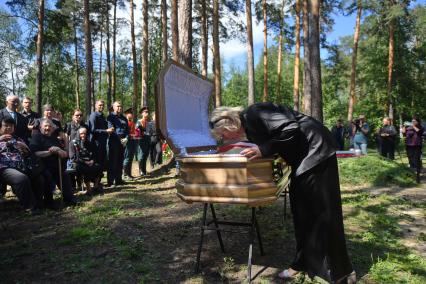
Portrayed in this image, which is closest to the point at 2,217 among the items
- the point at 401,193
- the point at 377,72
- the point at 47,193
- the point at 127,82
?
the point at 47,193

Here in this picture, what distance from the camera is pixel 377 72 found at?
27.0 m

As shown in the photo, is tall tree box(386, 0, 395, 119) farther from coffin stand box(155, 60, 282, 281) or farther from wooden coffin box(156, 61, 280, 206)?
wooden coffin box(156, 61, 280, 206)

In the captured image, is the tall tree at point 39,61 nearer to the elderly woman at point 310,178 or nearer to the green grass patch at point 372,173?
the green grass patch at point 372,173

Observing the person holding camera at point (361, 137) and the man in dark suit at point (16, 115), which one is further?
the person holding camera at point (361, 137)

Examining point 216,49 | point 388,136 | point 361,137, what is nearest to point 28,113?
point 361,137

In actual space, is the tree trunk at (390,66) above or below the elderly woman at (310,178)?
above

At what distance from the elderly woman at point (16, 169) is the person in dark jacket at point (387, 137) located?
40.6 feet

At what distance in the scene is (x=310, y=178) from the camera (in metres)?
3.06

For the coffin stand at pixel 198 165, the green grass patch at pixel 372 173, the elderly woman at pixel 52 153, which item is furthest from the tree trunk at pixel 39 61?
the coffin stand at pixel 198 165

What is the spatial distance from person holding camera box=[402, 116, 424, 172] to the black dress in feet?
27.2

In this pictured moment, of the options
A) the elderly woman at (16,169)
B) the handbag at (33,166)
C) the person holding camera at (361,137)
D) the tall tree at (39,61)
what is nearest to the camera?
the elderly woman at (16,169)

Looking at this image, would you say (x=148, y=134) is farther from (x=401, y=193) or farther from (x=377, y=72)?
(x=377, y=72)

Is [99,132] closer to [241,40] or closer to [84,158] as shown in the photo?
[84,158]

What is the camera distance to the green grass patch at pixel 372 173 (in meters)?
9.37
